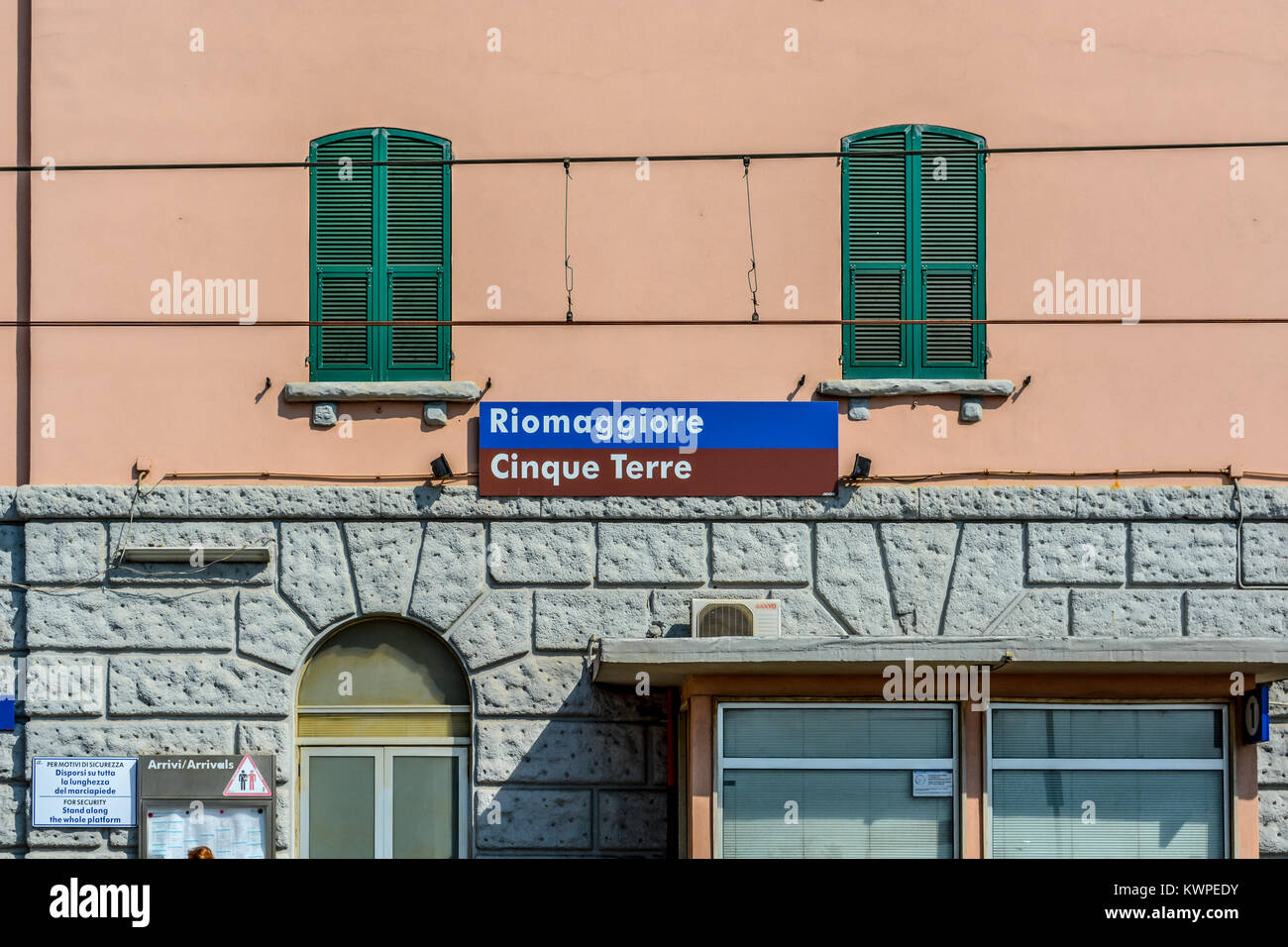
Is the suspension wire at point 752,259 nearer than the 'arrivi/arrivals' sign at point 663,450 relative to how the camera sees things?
No

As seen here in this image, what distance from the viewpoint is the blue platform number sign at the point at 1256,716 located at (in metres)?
9.37

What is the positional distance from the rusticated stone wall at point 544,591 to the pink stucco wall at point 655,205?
0.39 metres

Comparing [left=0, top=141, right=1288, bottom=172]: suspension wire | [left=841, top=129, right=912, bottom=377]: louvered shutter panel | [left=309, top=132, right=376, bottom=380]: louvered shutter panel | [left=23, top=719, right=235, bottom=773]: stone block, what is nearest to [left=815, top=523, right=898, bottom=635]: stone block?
[left=841, top=129, right=912, bottom=377]: louvered shutter panel

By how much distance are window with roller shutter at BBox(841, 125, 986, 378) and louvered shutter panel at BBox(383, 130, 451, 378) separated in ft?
10.4

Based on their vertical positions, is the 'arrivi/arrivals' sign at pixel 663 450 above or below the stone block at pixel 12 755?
above

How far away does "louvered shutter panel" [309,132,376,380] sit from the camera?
35.7ft

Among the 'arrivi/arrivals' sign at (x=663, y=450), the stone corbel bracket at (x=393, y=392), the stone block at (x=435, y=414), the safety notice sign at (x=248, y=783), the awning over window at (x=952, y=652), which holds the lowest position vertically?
the safety notice sign at (x=248, y=783)

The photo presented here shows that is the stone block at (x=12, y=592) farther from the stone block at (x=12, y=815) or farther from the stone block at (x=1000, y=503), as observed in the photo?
the stone block at (x=1000, y=503)

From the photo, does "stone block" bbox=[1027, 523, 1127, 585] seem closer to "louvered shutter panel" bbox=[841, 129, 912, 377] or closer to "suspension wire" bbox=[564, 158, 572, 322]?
"louvered shutter panel" bbox=[841, 129, 912, 377]

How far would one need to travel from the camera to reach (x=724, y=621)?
1030cm

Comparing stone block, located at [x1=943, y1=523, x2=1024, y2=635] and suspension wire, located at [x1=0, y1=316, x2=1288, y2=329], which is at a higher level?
suspension wire, located at [x1=0, y1=316, x2=1288, y2=329]

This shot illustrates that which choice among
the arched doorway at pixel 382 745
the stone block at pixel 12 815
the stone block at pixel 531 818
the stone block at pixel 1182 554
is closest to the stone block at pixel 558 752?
the stone block at pixel 531 818

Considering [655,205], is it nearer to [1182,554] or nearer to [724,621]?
[724,621]

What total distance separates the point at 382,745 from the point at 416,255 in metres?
3.84
